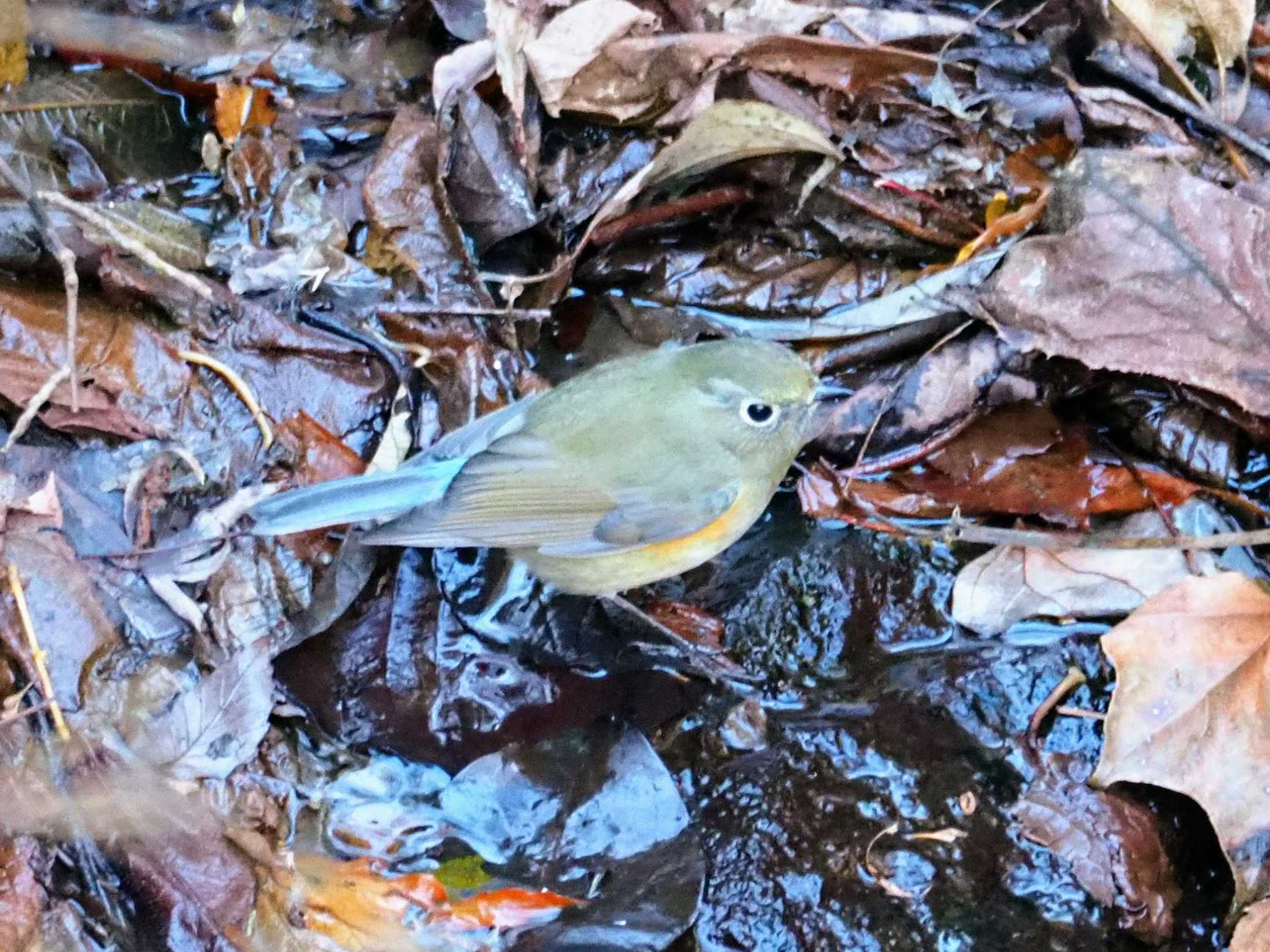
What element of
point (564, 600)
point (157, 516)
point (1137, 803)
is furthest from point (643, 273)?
point (1137, 803)

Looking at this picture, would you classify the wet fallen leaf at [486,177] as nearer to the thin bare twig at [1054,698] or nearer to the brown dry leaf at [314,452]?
the brown dry leaf at [314,452]

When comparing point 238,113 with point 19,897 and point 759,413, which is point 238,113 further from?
point 19,897

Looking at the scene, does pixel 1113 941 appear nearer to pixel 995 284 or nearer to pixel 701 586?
pixel 701 586

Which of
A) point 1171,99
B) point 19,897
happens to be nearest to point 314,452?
point 19,897

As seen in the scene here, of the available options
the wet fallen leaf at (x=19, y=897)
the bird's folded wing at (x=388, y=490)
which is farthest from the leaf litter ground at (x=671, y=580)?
the bird's folded wing at (x=388, y=490)

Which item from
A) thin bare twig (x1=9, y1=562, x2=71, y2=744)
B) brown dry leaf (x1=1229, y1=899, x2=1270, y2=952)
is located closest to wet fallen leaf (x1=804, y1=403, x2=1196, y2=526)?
brown dry leaf (x1=1229, y1=899, x2=1270, y2=952)

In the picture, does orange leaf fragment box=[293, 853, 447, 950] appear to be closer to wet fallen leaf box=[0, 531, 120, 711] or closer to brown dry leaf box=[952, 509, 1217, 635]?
wet fallen leaf box=[0, 531, 120, 711]
